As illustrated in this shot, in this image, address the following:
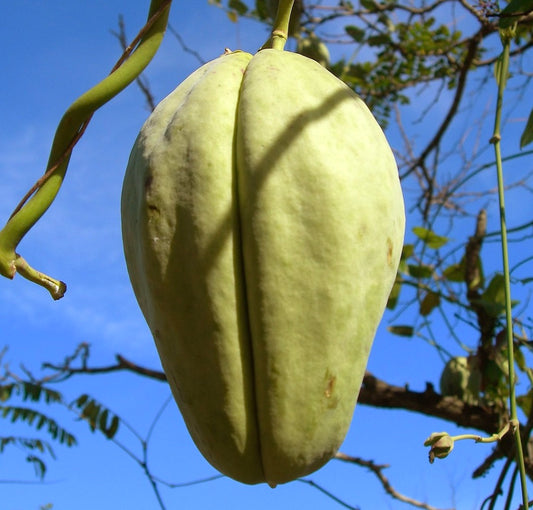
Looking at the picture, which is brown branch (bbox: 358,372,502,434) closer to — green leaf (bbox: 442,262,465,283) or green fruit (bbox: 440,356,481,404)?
green fruit (bbox: 440,356,481,404)

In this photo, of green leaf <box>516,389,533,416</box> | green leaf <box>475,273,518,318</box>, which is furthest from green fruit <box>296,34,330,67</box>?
green leaf <box>516,389,533,416</box>

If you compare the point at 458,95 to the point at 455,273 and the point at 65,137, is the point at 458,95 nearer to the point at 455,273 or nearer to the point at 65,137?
the point at 455,273

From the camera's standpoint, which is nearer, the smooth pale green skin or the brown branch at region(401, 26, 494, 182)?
the smooth pale green skin

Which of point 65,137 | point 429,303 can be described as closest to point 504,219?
point 65,137

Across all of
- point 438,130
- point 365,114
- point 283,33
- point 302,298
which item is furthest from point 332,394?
point 438,130

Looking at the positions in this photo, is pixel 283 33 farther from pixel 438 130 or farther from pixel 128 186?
pixel 438 130

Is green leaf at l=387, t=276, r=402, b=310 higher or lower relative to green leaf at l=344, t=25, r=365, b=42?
lower

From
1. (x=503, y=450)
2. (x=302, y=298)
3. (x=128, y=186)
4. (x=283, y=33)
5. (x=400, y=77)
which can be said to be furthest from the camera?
(x=400, y=77)
